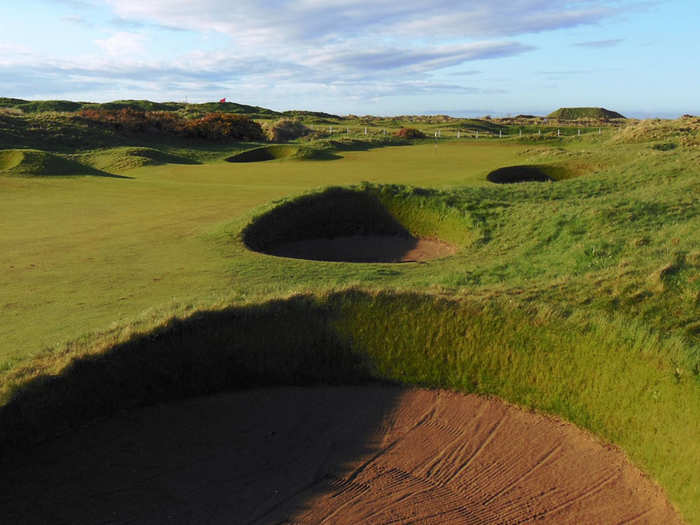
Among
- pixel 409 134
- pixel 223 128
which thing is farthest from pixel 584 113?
pixel 223 128

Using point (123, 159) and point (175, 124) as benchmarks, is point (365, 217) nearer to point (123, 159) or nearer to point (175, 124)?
point (123, 159)

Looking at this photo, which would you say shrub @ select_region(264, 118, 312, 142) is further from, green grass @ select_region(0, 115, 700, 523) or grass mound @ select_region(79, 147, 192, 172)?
green grass @ select_region(0, 115, 700, 523)

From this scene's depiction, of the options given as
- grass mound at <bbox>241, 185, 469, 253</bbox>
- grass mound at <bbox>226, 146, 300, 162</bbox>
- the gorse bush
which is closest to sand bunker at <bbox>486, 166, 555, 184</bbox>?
grass mound at <bbox>241, 185, 469, 253</bbox>

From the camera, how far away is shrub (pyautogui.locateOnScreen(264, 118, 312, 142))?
53906mm

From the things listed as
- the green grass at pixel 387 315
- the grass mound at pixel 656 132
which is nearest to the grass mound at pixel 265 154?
the grass mound at pixel 656 132

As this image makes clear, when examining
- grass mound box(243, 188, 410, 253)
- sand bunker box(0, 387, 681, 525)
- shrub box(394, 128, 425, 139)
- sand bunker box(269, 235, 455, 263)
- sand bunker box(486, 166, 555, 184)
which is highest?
shrub box(394, 128, 425, 139)

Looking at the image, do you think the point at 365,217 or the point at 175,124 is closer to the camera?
the point at 365,217

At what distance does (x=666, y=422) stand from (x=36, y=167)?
998 inches

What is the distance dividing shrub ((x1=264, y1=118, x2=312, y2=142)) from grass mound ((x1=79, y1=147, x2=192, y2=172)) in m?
19.2

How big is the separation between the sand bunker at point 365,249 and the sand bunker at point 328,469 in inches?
314

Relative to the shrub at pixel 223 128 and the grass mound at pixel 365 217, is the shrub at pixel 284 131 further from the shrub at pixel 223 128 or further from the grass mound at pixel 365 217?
the grass mound at pixel 365 217

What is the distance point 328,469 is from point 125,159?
99.0 feet

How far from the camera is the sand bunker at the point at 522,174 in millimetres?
23781

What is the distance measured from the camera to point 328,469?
446cm
